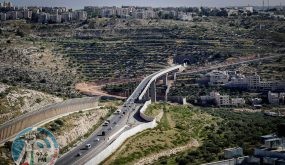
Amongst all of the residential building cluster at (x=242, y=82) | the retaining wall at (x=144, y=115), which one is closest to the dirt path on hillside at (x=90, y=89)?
the retaining wall at (x=144, y=115)

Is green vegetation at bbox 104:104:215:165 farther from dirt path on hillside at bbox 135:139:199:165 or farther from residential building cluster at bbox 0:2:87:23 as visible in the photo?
residential building cluster at bbox 0:2:87:23

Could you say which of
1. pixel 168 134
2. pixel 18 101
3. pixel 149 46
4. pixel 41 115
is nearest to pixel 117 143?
pixel 41 115

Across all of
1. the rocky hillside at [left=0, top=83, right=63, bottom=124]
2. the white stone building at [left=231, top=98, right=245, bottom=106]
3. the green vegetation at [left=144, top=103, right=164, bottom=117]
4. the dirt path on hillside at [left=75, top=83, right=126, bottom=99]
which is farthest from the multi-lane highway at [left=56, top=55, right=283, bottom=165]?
the white stone building at [left=231, top=98, right=245, bottom=106]

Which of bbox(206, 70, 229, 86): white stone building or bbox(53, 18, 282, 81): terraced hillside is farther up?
bbox(53, 18, 282, 81): terraced hillside

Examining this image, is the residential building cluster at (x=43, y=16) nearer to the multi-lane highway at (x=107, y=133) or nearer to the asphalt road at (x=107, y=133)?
the asphalt road at (x=107, y=133)

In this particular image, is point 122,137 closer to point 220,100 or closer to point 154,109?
point 154,109

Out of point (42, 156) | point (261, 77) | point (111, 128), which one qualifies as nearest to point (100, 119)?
point (111, 128)
